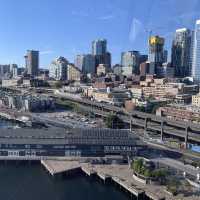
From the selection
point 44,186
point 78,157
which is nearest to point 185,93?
point 78,157

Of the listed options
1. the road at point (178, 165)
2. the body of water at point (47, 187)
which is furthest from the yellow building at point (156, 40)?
the body of water at point (47, 187)

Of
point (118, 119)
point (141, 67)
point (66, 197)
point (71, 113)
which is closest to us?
point (66, 197)

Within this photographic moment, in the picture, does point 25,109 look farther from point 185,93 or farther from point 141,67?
point 141,67

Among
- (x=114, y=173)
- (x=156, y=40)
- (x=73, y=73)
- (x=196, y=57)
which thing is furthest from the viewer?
(x=73, y=73)

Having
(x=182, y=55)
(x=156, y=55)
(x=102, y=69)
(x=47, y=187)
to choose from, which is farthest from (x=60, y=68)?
(x=47, y=187)

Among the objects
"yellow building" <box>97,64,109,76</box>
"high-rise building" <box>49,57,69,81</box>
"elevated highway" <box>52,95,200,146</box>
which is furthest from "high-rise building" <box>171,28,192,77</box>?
"elevated highway" <box>52,95,200,146</box>

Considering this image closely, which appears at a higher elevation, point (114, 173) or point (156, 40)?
point (156, 40)

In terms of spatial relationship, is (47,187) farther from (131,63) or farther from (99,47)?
(99,47)

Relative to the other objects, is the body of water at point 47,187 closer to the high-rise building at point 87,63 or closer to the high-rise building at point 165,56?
the high-rise building at point 165,56
